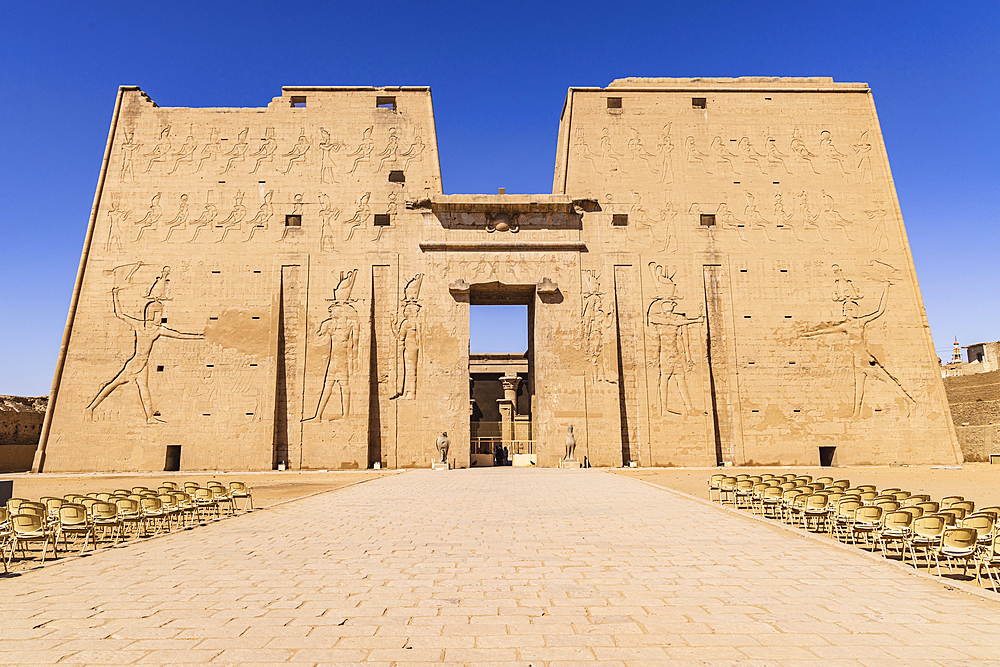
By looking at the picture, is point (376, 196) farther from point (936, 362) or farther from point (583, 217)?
point (936, 362)

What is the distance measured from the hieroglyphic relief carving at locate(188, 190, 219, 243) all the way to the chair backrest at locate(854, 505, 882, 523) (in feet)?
75.3

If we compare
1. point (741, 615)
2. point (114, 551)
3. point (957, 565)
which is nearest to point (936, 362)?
point (957, 565)

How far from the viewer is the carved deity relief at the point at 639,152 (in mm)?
24484

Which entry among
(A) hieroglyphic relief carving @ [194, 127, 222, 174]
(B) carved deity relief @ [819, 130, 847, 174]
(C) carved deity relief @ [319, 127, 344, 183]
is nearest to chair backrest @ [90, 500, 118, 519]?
(C) carved deity relief @ [319, 127, 344, 183]

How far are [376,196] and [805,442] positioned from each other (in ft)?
59.5

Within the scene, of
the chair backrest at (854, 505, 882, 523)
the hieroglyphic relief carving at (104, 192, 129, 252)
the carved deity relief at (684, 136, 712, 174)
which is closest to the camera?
the chair backrest at (854, 505, 882, 523)

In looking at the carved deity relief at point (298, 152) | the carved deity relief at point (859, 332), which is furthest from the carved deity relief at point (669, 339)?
the carved deity relief at point (298, 152)

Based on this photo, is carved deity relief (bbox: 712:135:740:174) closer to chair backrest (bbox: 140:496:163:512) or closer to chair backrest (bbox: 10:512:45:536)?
chair backrest (bbox: 140:496:163:512)

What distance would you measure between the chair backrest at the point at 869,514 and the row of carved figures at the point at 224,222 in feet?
63.5

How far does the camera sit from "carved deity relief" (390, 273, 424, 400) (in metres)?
22.3

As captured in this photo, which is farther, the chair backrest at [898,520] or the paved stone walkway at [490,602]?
the chair backrest at [898,520]

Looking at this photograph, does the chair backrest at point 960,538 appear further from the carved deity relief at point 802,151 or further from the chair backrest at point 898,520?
the carved deity relief at point 802,151

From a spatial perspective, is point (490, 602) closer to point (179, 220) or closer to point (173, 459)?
point (173, 459)

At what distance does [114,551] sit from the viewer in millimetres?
6641
